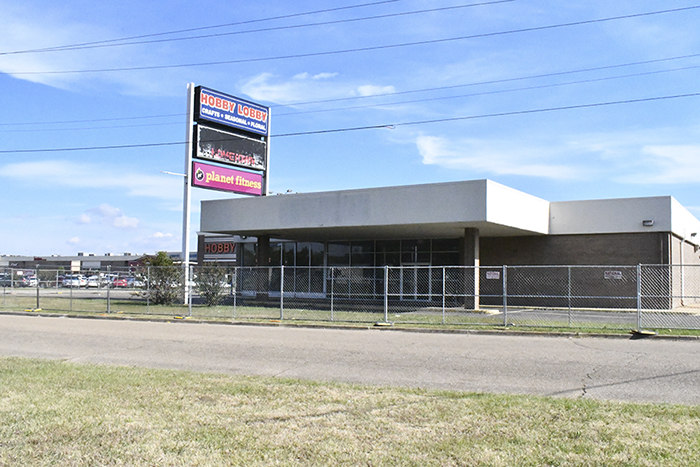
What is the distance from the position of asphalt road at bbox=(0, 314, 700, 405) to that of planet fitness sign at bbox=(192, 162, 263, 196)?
12387 millimetres

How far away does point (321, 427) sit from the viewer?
669 centimetres

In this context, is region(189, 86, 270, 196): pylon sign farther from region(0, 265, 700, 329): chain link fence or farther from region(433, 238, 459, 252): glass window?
region(433, 238, 459, 252): glass window

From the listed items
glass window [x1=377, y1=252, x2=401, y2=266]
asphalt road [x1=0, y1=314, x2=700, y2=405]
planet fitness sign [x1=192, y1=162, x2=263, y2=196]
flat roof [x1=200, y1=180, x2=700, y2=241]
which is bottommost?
asphalt road [x1=0, y1=314, x2=700, y2=405]

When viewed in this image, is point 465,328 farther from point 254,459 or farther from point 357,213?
point 254,459

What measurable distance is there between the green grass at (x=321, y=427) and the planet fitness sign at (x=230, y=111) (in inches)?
924

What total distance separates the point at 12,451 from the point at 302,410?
119 inches

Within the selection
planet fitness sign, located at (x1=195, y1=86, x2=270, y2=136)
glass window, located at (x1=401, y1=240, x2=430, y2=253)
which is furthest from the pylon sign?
glass window, located at (x1=401, y1=240, x2=430, y2=253)

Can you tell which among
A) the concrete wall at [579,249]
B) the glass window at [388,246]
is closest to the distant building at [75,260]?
the glass window at [388,246]

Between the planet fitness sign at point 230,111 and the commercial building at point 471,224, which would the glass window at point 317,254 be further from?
the planet fitness sign at point 230,111

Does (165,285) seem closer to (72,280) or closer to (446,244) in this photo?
(72,280)

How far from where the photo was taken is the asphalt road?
9758 millimetres

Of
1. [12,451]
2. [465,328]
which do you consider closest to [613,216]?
[465,328]

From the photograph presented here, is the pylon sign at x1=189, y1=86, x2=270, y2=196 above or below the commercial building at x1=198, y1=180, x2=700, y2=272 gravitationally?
above

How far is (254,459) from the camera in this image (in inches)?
223
